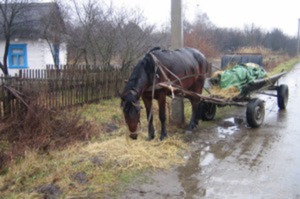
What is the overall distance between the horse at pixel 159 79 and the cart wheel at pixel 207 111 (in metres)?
0.41

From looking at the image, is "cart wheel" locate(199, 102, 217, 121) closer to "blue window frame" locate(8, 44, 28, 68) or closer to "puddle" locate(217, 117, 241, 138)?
"puddle" locate(217, 117, 241, 138)

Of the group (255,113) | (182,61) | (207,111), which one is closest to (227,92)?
(255,113)

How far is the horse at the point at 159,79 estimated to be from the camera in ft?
16.4

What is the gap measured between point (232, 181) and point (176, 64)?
2946 millimetres

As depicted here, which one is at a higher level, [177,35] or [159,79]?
[177,35]

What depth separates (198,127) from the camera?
282 inches

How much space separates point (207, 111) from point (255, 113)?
1.39 m

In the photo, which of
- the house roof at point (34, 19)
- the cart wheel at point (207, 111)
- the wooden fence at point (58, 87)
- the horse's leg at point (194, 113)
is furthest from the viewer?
the house roof at point (34, 19)

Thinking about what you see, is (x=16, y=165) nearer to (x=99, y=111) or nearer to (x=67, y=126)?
(x=67, y=126)

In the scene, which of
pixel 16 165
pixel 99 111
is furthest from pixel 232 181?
pixel 99 111

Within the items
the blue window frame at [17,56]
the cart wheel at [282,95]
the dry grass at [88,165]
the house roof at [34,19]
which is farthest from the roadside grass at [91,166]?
the blue window frame at [17,56]

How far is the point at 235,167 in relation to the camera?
15.2 ft

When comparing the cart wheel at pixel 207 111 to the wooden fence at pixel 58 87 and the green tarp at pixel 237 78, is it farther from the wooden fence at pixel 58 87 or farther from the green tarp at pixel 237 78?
the wooden fence at pixel 58 87

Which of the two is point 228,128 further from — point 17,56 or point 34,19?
point 17,56
